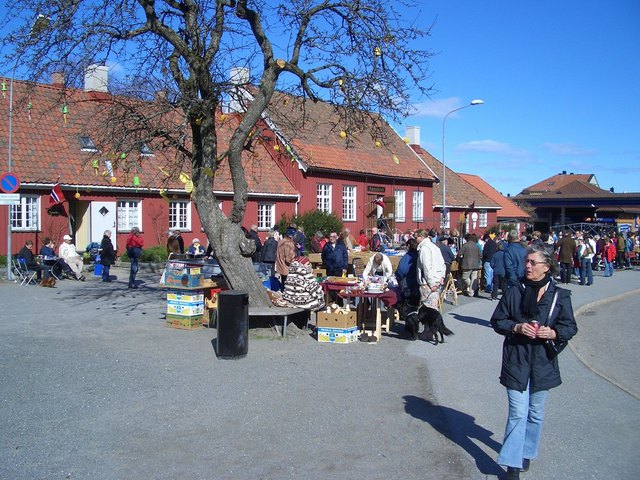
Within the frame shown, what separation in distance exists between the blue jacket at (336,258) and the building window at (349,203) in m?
20.1

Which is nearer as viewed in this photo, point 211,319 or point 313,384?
point 313,384

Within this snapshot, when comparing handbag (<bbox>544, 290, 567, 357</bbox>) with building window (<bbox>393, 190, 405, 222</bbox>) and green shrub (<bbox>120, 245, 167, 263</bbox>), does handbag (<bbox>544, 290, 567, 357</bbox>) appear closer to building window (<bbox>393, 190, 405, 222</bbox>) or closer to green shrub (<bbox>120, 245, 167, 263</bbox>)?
green shrub (<bbox>120, 245, 167, 263</bbox>)

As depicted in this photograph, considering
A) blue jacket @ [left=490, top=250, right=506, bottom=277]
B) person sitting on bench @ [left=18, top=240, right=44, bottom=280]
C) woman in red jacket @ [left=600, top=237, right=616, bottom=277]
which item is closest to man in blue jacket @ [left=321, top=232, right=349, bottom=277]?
blue jacket @ [left=490, top=250, right=506, bottom=277]

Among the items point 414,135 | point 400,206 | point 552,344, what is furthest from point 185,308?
point 414,135

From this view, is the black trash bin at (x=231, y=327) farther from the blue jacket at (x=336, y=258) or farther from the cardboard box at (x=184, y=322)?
the blue jacket at (x=336, y=258)

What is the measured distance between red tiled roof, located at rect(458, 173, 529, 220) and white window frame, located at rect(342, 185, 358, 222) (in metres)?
23.3

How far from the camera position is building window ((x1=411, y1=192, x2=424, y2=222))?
41.2 meters

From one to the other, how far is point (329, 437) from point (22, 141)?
71.3 feet

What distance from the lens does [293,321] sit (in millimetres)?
11984

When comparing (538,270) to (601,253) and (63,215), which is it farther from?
(601,253)

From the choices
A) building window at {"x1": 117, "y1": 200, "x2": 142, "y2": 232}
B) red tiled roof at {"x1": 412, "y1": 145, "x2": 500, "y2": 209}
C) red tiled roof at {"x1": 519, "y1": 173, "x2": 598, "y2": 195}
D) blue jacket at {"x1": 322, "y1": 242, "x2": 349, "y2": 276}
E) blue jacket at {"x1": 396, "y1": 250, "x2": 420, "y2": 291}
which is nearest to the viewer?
blue jacket at {"x1": 396, "y1": 250, "x2": 420, "y2": 291}

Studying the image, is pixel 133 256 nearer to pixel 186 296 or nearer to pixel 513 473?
pixel 186 296

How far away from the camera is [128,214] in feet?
88.1

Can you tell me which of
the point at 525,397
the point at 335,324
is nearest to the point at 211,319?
the point at 335,324
